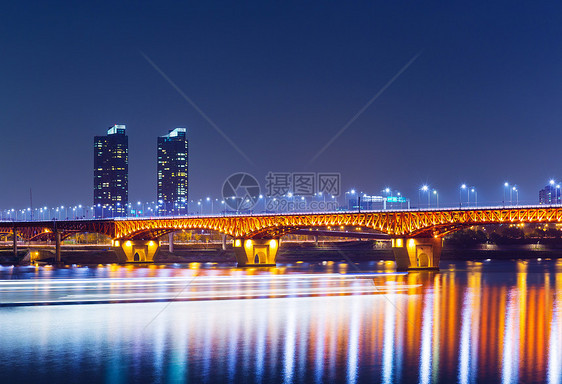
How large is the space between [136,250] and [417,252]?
67.3m

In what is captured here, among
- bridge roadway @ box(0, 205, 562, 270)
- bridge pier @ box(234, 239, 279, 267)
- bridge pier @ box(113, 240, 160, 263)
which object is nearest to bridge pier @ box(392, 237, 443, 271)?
bridge roadway @ box(0, 205, 562, 270)

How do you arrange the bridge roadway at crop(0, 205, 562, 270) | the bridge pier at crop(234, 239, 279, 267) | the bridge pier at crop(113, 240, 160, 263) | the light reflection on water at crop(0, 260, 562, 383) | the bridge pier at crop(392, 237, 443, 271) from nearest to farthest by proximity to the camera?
the light reflection on water at crop(0, 260, 562, 383) < the bridge roadway at crop(0, 205, 562, 270) < the bridge pier at crop(392, 237, 443, 271) < the bridge pier at crop(234, 239, 279, 267) < the bridge pier at crop(113, 240, 160, 263)

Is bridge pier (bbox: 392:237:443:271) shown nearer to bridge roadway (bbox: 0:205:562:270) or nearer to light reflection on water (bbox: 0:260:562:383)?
bridge roadway (bbox: 0:205:562:270)

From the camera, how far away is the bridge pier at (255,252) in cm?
12800

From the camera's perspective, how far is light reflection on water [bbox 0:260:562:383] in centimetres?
Result: 2875

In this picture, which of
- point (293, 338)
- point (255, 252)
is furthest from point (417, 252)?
point (293, 338)

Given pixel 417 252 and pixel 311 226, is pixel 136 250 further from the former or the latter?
pixel 417 252

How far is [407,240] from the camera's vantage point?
347 ft

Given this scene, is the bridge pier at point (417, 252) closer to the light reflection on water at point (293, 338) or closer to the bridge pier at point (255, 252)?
the bridge pier at point (255, 252)

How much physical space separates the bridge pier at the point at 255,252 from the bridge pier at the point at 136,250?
101 ft

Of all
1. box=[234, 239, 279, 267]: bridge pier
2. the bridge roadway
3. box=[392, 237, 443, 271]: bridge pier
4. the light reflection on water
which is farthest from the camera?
box=[234, 239, 279, 267]: bridge pier

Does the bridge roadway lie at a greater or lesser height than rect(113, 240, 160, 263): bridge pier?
greater

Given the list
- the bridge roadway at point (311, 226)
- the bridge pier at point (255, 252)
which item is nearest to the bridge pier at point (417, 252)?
the bridge roadway at point (311, 226)

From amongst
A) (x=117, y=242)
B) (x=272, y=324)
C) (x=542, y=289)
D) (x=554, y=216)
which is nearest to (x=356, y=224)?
(x=554, y=216)
